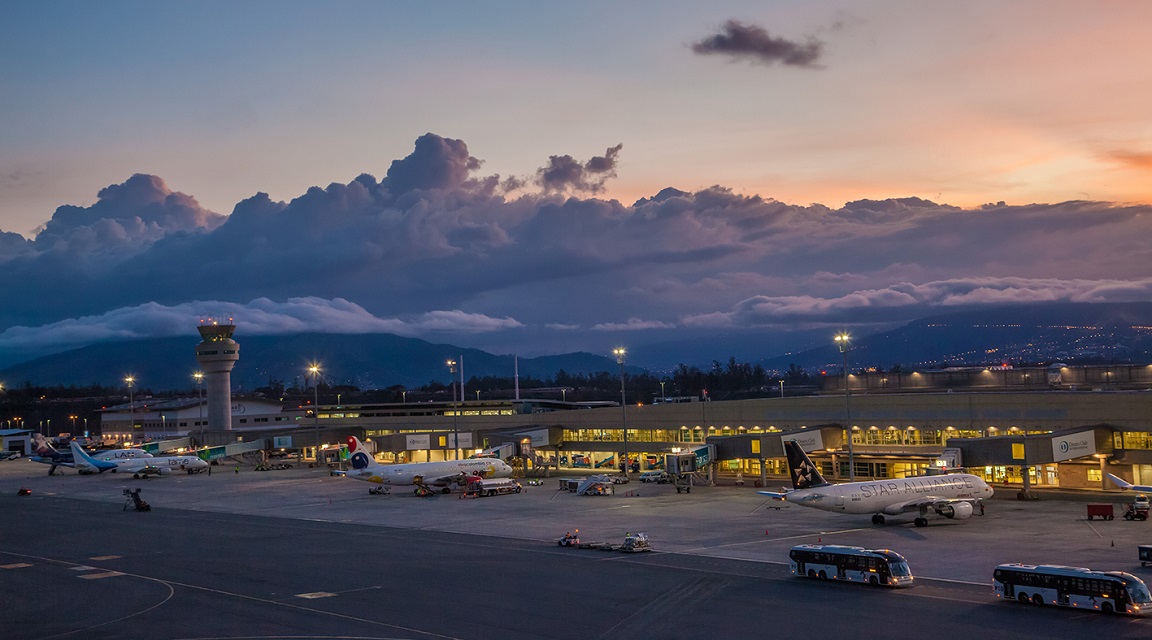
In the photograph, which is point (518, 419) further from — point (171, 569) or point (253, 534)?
point (171, 569)

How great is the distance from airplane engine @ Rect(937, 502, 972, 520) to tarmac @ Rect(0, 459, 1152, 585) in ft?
2.44

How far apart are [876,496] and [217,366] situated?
477 feet

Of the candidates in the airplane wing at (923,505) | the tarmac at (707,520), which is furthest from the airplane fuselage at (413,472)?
the airplane wing at (923,505)

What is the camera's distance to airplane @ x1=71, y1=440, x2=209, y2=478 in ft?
443

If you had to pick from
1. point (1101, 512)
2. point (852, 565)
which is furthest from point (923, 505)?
point (852, 565)

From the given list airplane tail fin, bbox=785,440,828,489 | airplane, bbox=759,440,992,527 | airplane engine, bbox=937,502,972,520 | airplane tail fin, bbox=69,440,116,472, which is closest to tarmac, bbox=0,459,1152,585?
airplane engine, bbox=937,502,972,520

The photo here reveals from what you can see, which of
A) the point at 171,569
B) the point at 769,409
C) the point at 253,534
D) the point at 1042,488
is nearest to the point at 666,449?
the point at 769,409

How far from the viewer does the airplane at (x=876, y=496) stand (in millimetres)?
65688

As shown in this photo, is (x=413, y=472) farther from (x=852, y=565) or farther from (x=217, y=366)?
(x=217, y=366)

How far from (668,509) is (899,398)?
3154 cm

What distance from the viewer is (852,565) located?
150ft

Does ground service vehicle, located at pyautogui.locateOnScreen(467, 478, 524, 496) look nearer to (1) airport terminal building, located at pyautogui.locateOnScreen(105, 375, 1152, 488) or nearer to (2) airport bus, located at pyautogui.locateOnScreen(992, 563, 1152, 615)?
(1) airport terminal building, located at pyautogui.locateOnScreen(105, 375, 1152, 488)

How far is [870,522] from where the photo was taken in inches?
2675

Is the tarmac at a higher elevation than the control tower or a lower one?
lower
